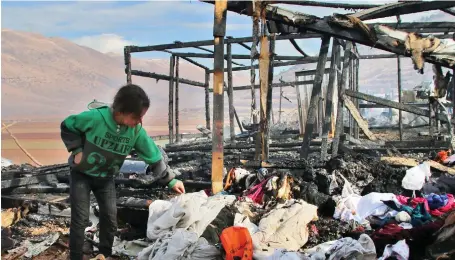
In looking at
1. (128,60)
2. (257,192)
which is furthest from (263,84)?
(128,60)

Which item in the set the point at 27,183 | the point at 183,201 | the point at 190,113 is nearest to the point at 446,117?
the point at 183,201

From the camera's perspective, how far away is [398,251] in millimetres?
3861

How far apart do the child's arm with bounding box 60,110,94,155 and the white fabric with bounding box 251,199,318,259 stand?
1.79m

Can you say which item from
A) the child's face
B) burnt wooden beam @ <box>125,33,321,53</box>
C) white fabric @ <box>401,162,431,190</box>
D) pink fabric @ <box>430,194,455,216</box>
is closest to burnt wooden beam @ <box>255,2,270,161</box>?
white fabric @ <box>401,162,431,190</box>

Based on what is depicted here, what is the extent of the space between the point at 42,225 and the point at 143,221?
1.35 metres

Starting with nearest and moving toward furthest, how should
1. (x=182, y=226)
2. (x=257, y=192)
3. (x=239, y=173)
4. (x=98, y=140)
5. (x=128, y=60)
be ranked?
1. (x=98, y=140)
2. (x=182, y=226)
3. (x=257, y=192)
4. (x=239, y=173)
5. (x=128, y=60)

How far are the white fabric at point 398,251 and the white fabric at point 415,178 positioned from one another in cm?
229

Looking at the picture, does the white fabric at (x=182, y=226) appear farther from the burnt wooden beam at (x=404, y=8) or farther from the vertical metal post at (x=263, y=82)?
the burnt wooden beam at (x=404, y=8)

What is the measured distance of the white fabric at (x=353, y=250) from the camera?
374cm

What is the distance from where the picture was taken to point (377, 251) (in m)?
4.21

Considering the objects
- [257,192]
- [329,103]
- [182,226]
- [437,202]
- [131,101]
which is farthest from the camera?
[329,103]

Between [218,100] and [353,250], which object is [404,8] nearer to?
[218,100]

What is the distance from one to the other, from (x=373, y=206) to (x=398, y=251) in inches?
61.9

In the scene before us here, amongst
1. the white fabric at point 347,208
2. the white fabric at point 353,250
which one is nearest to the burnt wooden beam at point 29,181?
the white fabric at point 347,208
